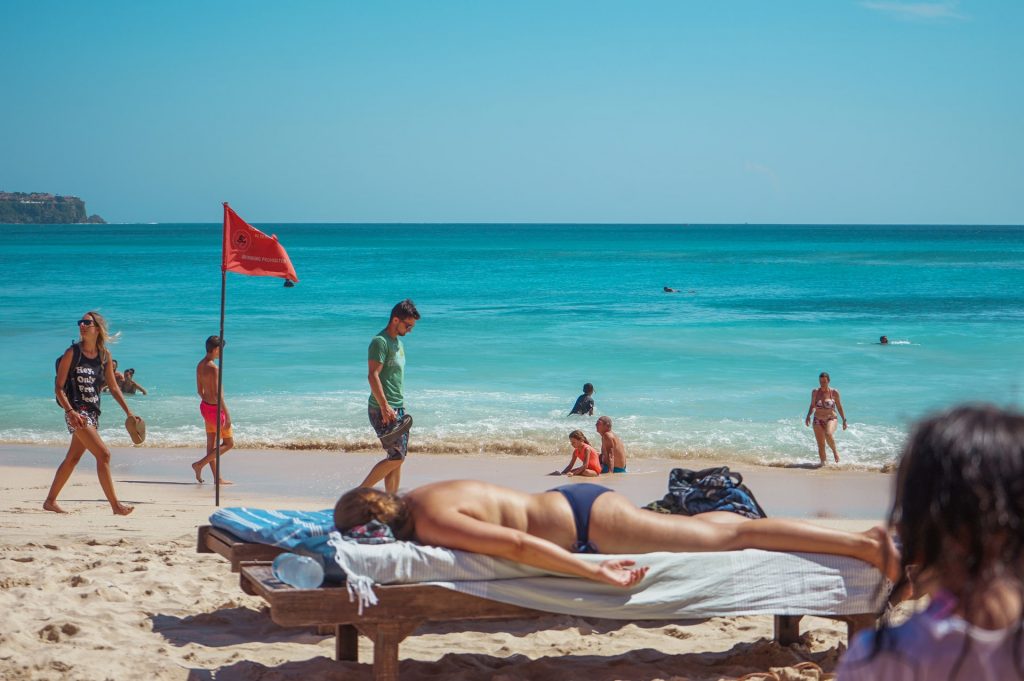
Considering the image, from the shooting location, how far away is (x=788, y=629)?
499 cm

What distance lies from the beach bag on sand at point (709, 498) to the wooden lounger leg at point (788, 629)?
0.47m

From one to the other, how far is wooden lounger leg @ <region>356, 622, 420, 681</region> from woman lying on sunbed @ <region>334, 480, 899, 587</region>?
0.36 metres

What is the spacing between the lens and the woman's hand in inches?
167

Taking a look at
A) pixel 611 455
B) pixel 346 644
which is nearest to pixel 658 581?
pixel 346 644

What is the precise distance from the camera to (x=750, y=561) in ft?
14.8

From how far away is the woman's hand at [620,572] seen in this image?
4.24m

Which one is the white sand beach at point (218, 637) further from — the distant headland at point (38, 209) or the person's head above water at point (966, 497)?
the distant headland at point (38, 209)

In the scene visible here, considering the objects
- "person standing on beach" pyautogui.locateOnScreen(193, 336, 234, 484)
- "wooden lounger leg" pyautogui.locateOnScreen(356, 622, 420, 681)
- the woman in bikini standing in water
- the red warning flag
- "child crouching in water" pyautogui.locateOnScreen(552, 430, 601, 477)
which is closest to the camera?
"wooden lounger leg" pyautogui.locateOnScreen(356, 622, 420, 681)

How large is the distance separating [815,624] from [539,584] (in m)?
1.87

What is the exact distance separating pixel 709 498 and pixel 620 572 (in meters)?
0.79

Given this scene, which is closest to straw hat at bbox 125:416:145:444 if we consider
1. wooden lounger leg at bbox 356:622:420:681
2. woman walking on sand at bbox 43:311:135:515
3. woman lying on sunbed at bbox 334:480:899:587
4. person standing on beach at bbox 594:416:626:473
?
woman walking on sand at bbox 43:311:135:515

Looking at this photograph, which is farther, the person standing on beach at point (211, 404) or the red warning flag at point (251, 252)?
the person standing on beach at point (211, 404)

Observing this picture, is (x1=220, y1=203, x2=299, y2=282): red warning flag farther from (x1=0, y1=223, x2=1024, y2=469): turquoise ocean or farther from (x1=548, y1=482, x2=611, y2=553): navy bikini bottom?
(x1=548, y1=482, x2=611, y2=553): navy bikini bottom

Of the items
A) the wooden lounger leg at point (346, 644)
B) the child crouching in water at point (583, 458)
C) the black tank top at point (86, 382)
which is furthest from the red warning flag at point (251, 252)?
the wooden lounger leg at point (346, 644)
